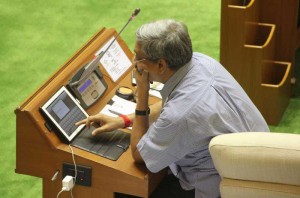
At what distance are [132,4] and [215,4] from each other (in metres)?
0.61

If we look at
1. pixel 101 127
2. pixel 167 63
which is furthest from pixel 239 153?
pixel 101 127

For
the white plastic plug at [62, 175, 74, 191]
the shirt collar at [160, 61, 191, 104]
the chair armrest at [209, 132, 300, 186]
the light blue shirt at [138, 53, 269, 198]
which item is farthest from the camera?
the white plastic plug at [62, 175, 74, 191]

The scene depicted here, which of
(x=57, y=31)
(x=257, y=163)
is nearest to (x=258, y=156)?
(x=257, y=163)

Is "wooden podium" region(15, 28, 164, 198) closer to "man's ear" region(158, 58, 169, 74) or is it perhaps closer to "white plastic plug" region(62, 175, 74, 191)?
"white plastic plug" region(62, 175, 74, 191)

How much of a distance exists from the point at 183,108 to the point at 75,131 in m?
0.53

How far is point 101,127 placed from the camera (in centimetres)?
303

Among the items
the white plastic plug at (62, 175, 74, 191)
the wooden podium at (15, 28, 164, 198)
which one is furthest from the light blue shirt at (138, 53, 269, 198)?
the white plastic plug at (62, 175, 74, 191)

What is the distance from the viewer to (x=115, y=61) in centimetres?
344

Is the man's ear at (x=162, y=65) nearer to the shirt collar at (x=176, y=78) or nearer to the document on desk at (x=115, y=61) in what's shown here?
the shirt collar at (x=176, y=78)

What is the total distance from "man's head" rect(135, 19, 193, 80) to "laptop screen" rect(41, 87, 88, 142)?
431 mm

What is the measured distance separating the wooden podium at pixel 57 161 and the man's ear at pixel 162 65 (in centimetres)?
38

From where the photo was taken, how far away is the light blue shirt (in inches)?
108

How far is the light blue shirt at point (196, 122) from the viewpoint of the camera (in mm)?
2742

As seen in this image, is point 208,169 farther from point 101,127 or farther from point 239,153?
point 101,127
